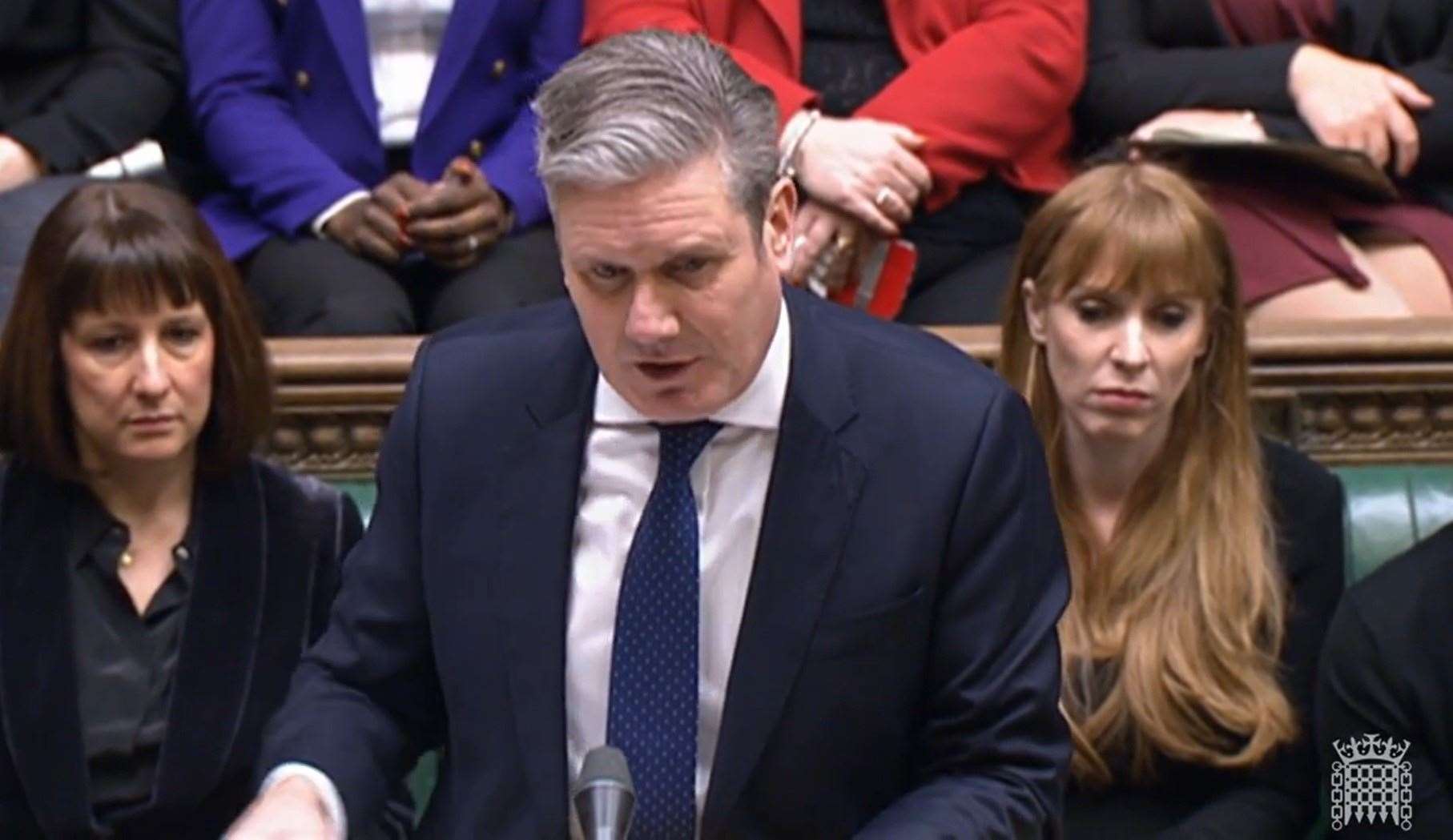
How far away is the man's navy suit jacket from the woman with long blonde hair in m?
0.64

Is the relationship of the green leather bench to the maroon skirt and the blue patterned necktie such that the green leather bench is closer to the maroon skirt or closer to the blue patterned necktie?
the maroon skirt

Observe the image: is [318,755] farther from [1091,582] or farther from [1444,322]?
[1444,322]

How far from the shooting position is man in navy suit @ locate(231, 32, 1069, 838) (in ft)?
5.63

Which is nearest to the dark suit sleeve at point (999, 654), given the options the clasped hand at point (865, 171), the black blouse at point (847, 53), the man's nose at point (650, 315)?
the man's nose at point (650, 315)

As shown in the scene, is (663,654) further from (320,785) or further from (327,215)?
(327,215)

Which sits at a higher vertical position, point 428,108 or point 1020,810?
point 1020,810

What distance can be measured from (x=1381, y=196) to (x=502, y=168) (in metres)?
1.04

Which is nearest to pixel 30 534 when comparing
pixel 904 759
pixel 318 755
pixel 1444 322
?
pixel 318 755

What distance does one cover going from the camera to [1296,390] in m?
2.84

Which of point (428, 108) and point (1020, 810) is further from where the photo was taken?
point (428, 108)

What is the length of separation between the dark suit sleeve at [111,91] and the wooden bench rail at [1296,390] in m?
0.43

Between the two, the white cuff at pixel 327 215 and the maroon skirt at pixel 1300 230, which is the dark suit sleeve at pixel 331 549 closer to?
the white cuff at pixel 327 215

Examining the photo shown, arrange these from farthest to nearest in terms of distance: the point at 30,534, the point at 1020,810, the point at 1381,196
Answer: the point at 1381,196
the point at 30,534
the point at 1020,810

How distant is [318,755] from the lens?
170cm
